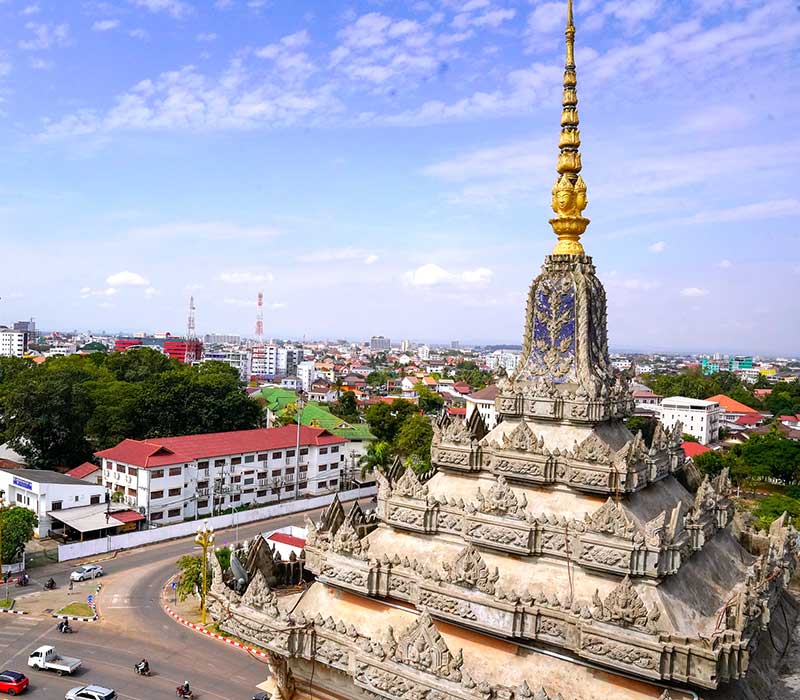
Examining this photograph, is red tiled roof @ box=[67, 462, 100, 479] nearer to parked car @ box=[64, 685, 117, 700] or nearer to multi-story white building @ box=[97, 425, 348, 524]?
multi-story white building @ box=[97, 425, 348, 524]

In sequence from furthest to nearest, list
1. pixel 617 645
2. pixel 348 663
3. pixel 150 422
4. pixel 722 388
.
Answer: pixel 722 388, pixel 150 422, pixel 348 663, pixel 617 645

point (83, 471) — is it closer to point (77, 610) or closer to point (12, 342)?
point (77, 610)

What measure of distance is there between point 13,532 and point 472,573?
1335 inches

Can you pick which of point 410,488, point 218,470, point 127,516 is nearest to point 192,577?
point 127,516

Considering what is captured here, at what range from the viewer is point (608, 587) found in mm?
11930

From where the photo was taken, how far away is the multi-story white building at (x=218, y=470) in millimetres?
47156

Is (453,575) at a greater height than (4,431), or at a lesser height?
greater

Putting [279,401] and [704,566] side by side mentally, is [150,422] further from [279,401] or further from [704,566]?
[704,566]

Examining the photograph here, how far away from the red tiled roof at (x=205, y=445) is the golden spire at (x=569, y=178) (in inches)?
1535

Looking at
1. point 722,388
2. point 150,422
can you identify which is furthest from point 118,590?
point 722,388

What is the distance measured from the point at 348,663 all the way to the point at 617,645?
17.7ft

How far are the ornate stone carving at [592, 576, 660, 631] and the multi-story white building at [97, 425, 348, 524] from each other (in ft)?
136

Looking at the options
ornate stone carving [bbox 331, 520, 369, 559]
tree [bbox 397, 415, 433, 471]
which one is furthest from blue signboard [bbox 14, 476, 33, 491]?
ornate stone carving [bbox 331, 520, 369, 559]

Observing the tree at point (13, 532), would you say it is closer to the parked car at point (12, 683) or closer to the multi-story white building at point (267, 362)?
the parked car at point (12, 683)
